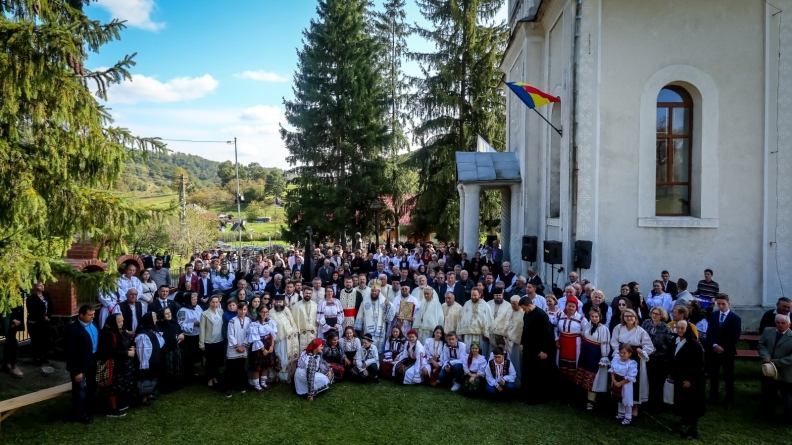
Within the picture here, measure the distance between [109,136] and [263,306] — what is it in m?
3.82

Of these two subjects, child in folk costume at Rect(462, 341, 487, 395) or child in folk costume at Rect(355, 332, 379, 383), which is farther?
child in folk costume at Rect(355, 332, 379, 383)

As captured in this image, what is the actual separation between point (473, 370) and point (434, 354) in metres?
0.86

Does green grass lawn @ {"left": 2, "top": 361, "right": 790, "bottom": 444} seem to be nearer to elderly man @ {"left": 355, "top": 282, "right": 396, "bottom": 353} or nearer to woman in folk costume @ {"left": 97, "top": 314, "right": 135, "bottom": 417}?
woman in folk costume @ {"left": 97, "top": 314, "right": 135, "bottom": 417}

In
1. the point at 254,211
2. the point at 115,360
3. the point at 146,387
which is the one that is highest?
the point at 254,211

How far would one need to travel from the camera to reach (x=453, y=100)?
24656mm

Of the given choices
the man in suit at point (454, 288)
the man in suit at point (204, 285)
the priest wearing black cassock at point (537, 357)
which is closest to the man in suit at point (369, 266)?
the man in suit at point (454, 288)

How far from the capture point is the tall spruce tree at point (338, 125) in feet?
86.1

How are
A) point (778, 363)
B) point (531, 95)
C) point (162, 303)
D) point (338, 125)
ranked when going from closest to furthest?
point (778, 363)
point (162, 303)
point (531, 95)
point (338, 125)

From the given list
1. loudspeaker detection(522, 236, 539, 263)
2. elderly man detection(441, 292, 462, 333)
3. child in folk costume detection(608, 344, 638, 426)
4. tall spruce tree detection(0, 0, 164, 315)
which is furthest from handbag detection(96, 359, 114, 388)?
loudspeaker detection(522, 236, 539, 263)

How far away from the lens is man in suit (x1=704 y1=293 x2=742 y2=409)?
775 cm

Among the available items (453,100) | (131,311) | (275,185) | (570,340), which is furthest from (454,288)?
(275,185)

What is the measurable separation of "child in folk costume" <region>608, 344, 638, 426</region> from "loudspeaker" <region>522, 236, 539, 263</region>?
22.0ft

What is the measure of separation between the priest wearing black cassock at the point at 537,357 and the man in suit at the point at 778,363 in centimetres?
290

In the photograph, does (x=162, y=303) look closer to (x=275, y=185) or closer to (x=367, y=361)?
(x=367, y=361)
